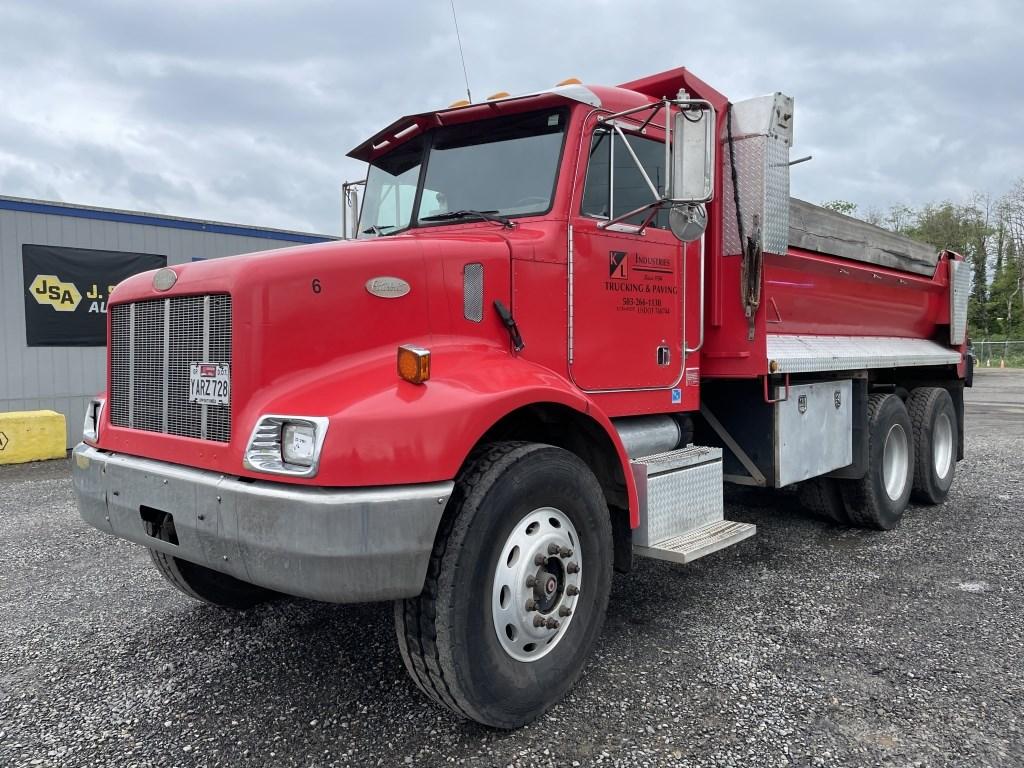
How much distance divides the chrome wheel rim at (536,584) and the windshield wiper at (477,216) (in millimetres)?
1409

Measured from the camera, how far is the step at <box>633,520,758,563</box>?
3.64 m

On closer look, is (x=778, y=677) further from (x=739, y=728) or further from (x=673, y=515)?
(x=673, y=515)

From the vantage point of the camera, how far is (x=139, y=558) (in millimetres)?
5332

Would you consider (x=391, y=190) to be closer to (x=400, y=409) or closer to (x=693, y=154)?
(x=693, y=154)

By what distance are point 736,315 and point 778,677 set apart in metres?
2.15

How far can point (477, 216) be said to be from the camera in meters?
3.69

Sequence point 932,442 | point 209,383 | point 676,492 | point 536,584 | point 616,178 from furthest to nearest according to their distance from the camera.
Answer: point 932,442
point 676,492
point 616,178
point 536,584
point 209,383

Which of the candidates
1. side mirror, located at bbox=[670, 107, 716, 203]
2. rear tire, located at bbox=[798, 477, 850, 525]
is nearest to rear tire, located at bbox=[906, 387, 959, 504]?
rear tire, located at bbox=[798, 477, 850, 525]

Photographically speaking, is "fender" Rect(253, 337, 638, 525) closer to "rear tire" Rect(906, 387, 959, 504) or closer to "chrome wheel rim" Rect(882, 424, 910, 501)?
"chrome wheel rim" Rect(882, 424, 910, 501)

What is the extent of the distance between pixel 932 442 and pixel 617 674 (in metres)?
4.97

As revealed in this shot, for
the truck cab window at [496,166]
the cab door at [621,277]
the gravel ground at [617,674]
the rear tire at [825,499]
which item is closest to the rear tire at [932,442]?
the rear tire at [825,499]

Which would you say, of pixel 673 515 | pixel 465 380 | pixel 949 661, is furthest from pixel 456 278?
pixel 949 661

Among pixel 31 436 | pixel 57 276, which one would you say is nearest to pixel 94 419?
pixel 31 436

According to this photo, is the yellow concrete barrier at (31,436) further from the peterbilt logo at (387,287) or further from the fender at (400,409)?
the peterbilt logo at (387,287)
